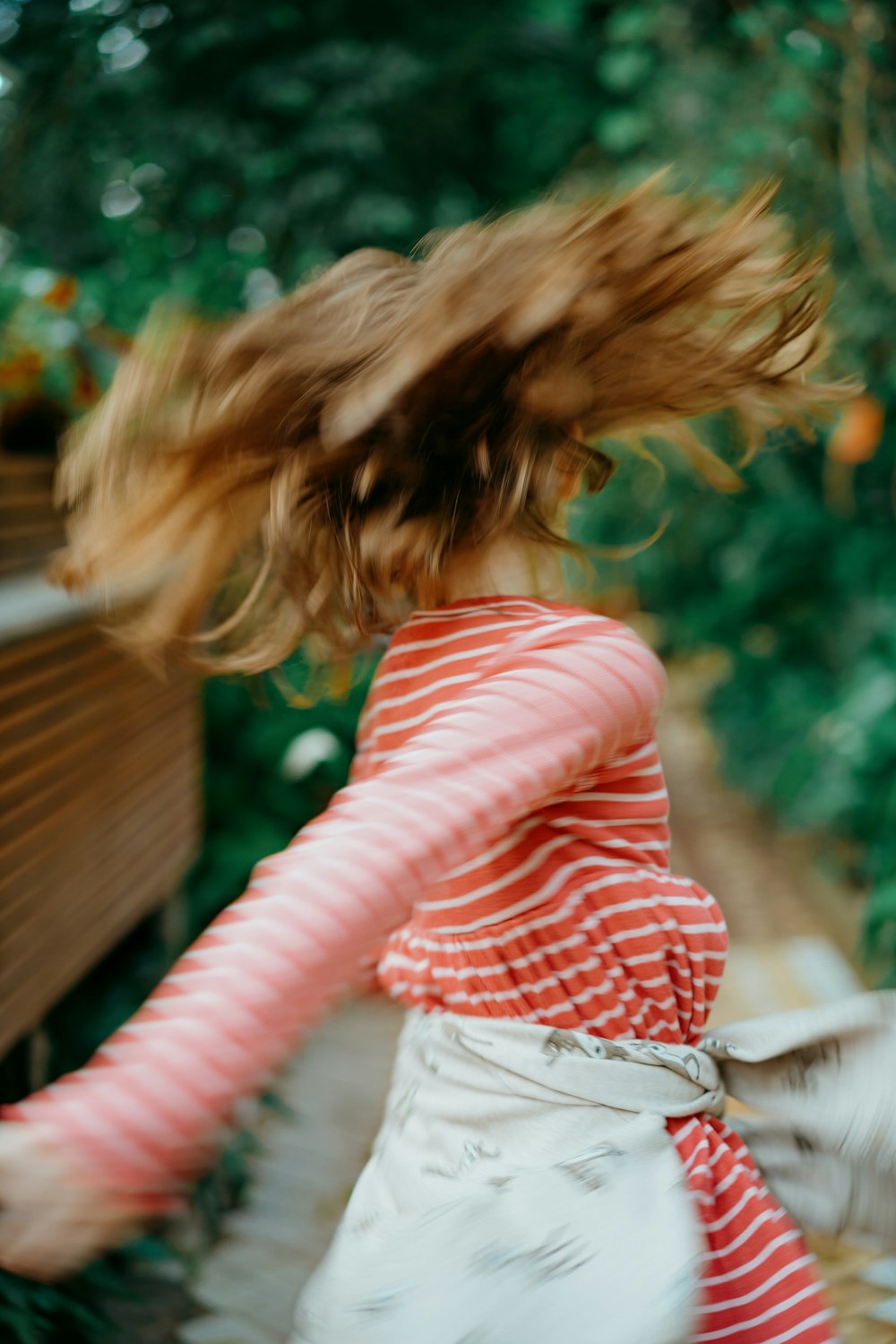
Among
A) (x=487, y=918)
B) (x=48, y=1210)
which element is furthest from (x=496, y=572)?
(x=48, y=1210)

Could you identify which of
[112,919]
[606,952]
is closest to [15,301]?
[112,919]

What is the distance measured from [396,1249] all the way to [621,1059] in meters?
0.23

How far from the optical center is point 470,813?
0.78 metres

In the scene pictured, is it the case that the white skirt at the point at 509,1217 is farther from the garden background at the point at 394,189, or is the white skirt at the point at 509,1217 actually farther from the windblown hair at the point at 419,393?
the garden background at the point at 394,189

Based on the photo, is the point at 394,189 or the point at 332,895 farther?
the point at 394,189

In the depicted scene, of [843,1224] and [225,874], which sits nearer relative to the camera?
[843,1224]

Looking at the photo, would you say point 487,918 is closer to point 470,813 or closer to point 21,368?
point 470,813

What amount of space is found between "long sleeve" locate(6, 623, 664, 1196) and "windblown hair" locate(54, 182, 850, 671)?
219 millimetres

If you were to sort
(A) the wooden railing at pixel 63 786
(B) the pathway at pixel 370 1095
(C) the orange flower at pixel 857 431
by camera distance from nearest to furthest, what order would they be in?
(A) the wooden railing at pixel 63 786
(B) the pathway at pixel 370 1095
(C) the orange flower at pixel 857 431

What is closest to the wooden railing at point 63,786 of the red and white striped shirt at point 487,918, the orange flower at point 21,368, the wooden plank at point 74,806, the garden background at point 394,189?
the wooden plank at point 74,806

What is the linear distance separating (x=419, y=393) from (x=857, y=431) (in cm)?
333

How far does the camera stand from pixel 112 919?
8.34 feet

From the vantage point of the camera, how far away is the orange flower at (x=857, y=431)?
3869 mm

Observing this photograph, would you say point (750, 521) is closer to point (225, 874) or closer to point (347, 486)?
point (225, 874)
